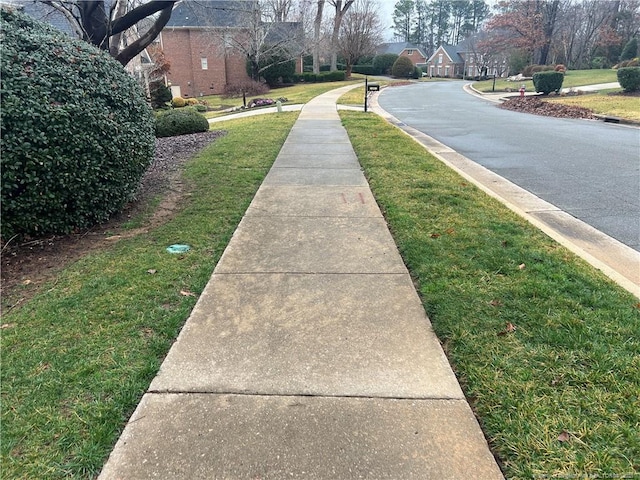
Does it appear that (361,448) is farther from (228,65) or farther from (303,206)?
(228,65)

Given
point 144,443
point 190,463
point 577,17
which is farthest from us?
point 577,17

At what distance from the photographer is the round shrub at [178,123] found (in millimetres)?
11961

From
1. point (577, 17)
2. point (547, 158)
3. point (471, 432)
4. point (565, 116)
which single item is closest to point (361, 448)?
point (471, 432)

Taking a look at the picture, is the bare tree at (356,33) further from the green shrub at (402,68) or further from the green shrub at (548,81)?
the green shrub at (548,81)

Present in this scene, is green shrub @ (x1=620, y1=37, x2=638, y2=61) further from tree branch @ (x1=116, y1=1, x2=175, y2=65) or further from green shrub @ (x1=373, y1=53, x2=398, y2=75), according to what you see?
tree branch @ (x1=116, y1=1, x2=175, y2=65)

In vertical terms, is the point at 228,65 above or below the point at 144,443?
above

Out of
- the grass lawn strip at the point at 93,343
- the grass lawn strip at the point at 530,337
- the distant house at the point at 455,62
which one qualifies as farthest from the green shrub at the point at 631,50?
the grass lawn strip at the point at 93,343

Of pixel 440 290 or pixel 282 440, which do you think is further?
pixel 440 290

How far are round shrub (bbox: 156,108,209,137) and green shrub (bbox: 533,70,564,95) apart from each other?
814 inches

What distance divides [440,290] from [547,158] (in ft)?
22.8

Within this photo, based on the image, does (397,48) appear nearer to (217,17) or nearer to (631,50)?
(631,50)

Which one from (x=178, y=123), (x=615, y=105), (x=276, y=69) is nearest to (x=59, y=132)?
(x=178, y=123)

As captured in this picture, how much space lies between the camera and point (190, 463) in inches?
Result: 76.9

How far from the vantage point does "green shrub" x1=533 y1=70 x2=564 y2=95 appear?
24234 millimetres
